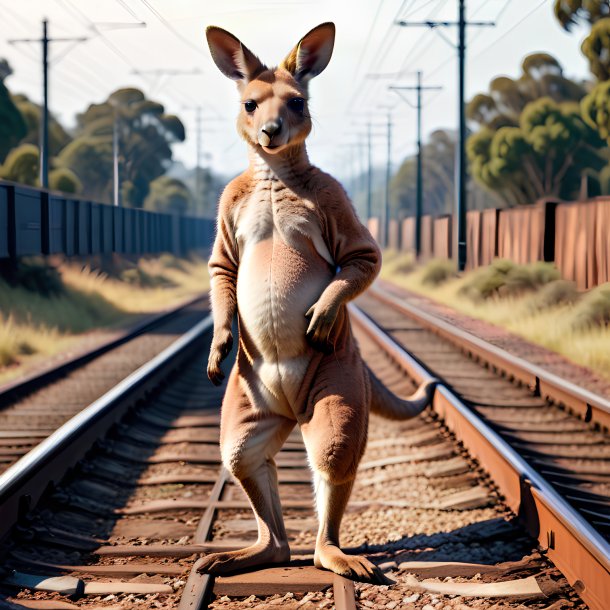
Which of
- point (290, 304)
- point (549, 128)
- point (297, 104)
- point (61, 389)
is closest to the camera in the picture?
point (297, 104)

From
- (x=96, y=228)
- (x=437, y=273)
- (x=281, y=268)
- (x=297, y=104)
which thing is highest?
(x=297, y=104)

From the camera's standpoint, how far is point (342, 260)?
15.0ft

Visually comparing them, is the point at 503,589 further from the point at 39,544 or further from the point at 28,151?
the point at 28,151

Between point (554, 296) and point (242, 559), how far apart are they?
930 centimetres

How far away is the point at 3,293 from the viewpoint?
1836cm

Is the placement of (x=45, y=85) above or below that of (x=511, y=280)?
above

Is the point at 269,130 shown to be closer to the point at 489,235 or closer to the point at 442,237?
the point at 489,235

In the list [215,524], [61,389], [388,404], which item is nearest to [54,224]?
[61,389]

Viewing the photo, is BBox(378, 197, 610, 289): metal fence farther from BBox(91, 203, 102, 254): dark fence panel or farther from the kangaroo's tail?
BBox(91, 203, 102, 254): dark fence panel

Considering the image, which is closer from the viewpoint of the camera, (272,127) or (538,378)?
(272,127)

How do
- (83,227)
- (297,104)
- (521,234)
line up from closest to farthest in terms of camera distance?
(297,104), (521,234), (83,227)

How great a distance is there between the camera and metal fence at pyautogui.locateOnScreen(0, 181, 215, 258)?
56.7 ft

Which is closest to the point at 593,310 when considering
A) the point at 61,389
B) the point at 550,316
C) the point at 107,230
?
the point at 550,316

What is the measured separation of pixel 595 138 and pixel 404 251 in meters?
9.77
